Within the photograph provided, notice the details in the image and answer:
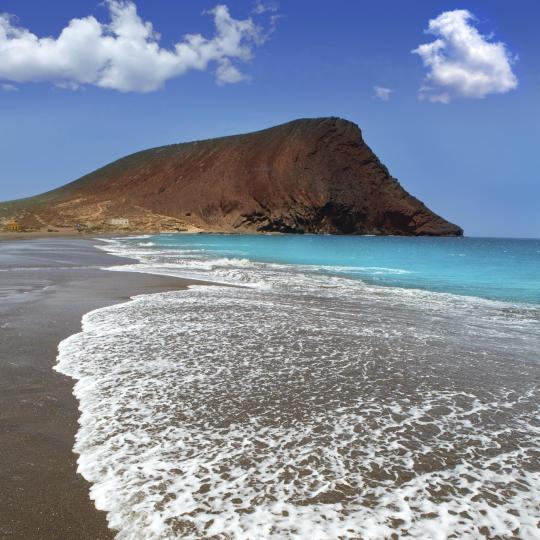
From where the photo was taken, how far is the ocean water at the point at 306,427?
3.44 metres

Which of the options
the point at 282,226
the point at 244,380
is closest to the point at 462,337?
the point at 244,380

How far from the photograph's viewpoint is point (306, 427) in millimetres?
4891

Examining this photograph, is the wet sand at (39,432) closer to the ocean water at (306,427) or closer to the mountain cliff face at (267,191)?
the ocean water at (306,427)

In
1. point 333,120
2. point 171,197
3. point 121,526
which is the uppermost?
point 333,120

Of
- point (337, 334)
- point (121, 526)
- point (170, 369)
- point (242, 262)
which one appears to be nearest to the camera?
point (121, 526)

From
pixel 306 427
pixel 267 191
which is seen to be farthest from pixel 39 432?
pixel 267 191

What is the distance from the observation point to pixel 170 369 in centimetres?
677

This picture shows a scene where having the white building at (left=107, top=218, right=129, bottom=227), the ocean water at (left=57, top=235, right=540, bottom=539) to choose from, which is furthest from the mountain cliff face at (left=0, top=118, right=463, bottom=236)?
the ocean water at (left=57, top=235, right=540, bottom=539)

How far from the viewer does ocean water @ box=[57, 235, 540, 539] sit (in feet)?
11.3

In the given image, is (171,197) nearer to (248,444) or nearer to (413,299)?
(413,299)

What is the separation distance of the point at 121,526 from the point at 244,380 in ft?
10.3

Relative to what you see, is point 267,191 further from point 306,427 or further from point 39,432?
point 39,432

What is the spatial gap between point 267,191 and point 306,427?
122822mm

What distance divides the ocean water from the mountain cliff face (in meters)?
103
